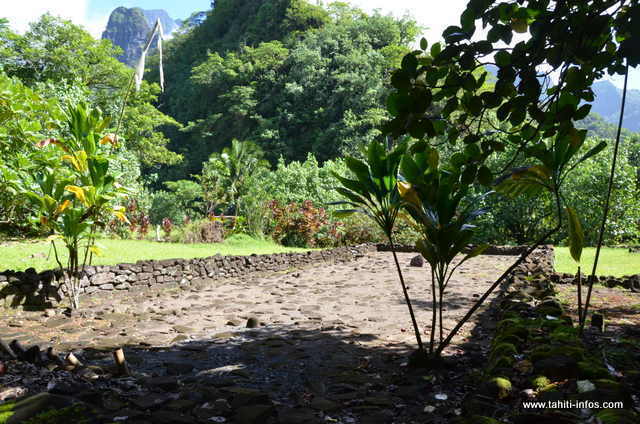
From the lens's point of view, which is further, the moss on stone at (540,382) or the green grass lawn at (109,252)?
the green grass lawn at (109,252)

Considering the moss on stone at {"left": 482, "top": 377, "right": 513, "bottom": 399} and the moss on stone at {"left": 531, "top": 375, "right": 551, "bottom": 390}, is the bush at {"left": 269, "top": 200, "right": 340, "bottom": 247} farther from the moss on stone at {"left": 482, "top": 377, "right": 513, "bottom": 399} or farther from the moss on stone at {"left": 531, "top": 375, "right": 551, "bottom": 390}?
the moss on stone at {"left": 531, "top": 375, "right": 551, "bottom": 390}

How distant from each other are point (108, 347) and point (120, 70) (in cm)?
2353

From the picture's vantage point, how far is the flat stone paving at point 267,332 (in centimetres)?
340

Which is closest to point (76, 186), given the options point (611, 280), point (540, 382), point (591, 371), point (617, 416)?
point (540, 382)

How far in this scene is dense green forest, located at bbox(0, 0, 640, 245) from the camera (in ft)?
49.0

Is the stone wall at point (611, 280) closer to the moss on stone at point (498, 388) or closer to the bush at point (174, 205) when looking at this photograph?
the moss on stone at point (498, 388)

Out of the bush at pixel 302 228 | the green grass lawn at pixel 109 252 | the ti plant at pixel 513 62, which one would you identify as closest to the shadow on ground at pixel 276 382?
the ti plant at pixel 513 62

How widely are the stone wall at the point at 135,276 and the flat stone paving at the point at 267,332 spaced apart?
217mm

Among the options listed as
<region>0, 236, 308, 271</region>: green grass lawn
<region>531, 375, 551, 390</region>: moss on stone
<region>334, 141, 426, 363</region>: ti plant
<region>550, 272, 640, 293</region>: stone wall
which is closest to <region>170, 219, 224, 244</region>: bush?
<region>0, 236, 308, 271</region>: green grass lawn

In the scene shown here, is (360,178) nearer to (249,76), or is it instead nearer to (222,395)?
(222,395)

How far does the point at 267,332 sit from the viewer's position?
16.1 ft

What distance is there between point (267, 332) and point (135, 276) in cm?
306

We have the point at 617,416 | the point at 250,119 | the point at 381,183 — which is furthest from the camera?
the point at 250,119

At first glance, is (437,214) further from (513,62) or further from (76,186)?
(76,186)
